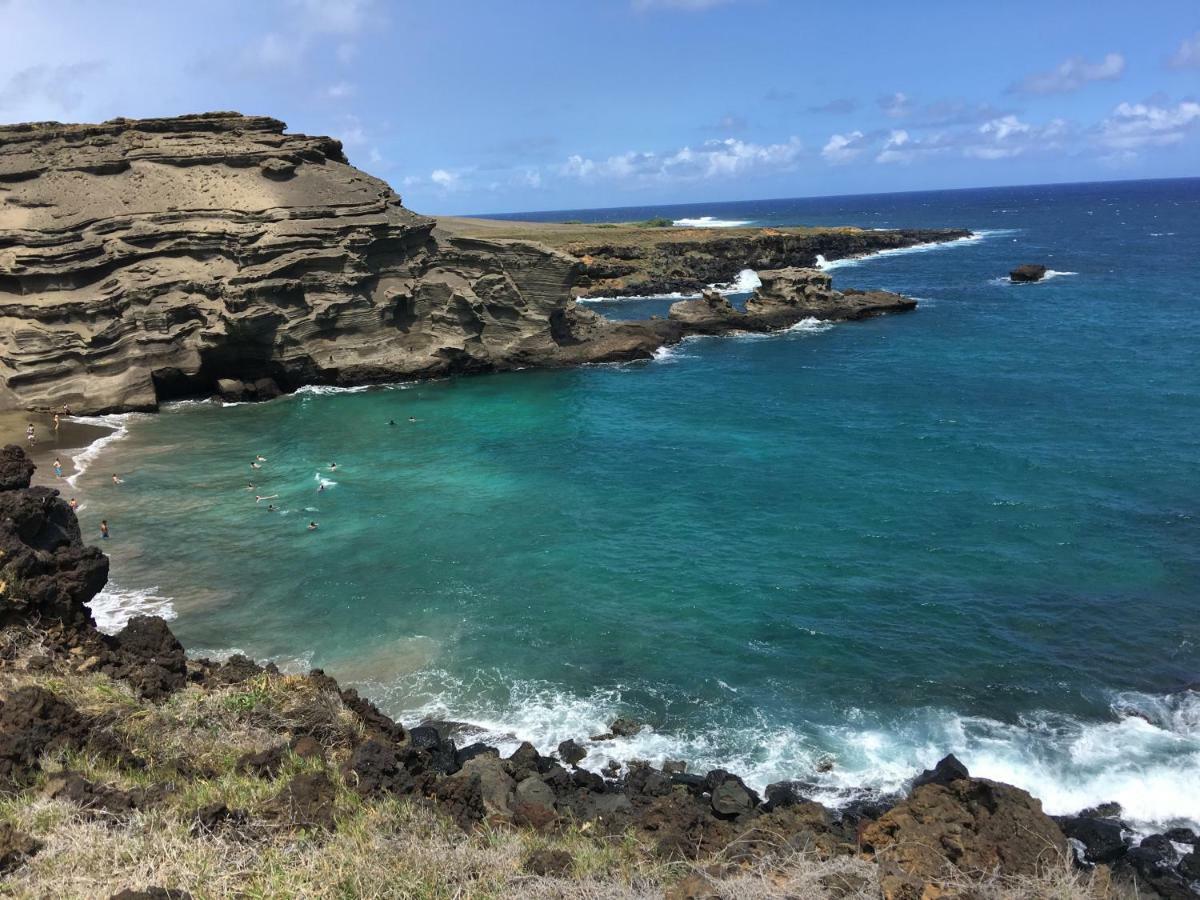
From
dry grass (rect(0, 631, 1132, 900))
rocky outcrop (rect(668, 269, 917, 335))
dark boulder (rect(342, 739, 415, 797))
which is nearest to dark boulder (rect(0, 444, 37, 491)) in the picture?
dry grass (rect(0, 631, 1132, 900))

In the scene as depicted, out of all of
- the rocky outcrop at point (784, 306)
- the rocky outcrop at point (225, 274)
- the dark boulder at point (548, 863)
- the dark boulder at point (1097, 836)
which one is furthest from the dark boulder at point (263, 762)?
the rocky outcrop at point (784, 306)

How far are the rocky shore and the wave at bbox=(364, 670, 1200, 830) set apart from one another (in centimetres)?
48

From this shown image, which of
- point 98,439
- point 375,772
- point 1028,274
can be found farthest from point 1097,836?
point 1028,274

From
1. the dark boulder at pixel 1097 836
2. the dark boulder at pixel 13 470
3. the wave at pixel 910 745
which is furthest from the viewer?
the dark boulder at pixel 13 470

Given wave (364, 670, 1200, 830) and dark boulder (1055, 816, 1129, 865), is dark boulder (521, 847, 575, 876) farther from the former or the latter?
dark boulder (1055, 816, 1129, 865)

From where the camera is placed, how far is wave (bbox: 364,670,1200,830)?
51.0ft

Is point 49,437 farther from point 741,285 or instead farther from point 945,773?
point 741,285

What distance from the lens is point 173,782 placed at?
1020 centimetres

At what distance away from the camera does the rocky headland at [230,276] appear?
130 ft

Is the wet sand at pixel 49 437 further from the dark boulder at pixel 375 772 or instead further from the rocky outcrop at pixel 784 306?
the rocky outcrop at pixel 784 306

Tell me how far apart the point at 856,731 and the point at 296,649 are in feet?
44.3

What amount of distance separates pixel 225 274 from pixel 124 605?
25.7m

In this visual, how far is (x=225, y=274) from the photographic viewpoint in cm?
4278

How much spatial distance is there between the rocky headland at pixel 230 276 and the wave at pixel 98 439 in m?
0.59
